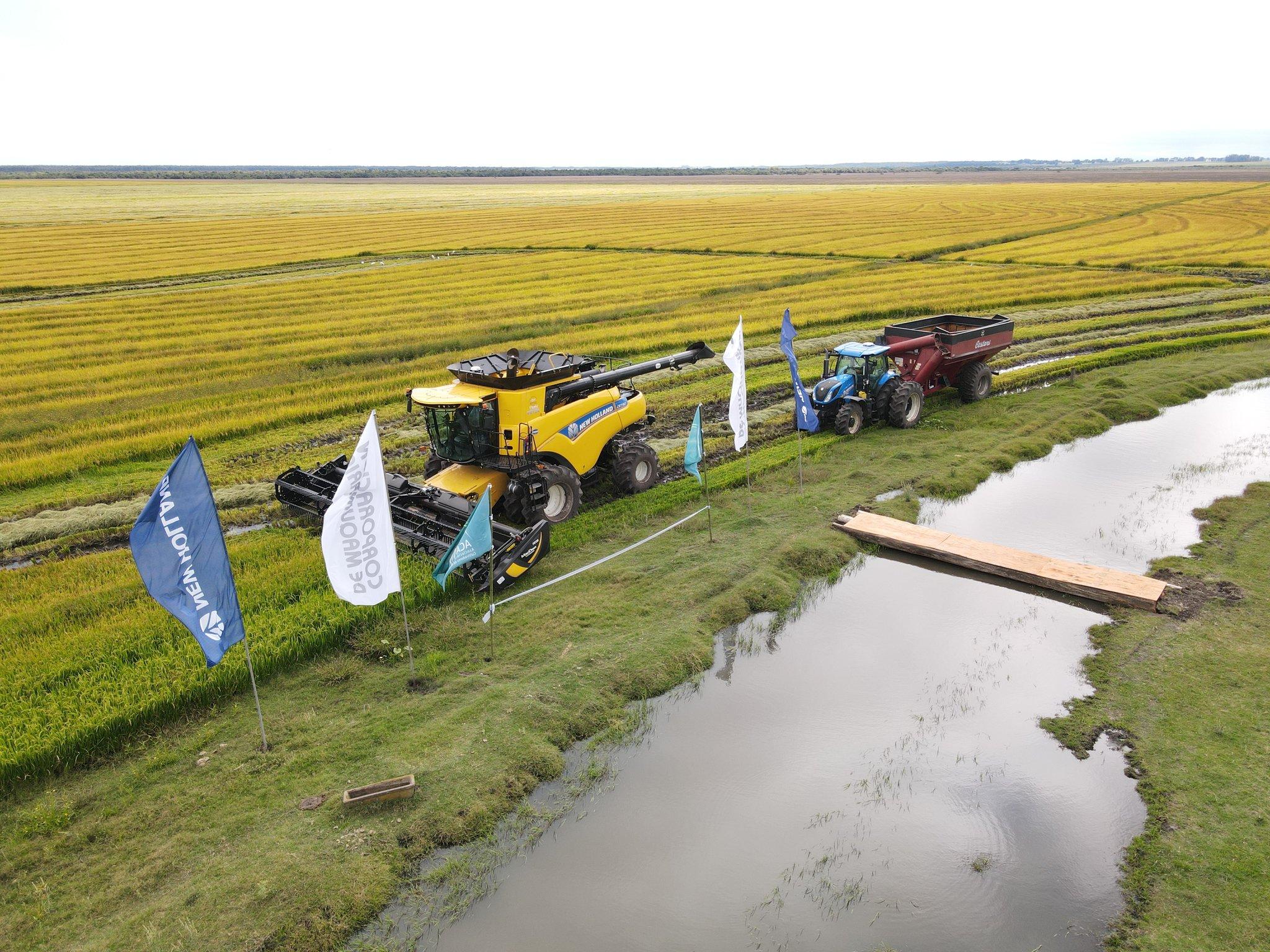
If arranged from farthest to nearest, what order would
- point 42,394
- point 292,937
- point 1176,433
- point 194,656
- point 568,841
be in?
point 42,394 → point 1176,433 → point 194,656 → point 568,841 → point 292,937

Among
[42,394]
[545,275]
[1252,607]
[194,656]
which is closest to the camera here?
[194,656]

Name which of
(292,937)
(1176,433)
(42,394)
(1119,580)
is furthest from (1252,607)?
(42,394)

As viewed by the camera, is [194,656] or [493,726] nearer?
[493,726]

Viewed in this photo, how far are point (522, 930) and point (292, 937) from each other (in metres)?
1.79

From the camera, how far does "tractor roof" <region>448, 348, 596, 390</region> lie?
13422 mm

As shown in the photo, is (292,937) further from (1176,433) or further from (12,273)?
(12,273)

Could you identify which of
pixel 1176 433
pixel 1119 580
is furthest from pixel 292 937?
pixel 1176 433

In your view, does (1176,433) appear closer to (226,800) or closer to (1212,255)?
(226,800)

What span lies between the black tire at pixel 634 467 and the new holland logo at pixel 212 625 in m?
7.90

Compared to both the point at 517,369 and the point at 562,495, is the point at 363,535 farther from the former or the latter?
the point at 562,495

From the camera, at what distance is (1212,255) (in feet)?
146

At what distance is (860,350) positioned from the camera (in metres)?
18.6

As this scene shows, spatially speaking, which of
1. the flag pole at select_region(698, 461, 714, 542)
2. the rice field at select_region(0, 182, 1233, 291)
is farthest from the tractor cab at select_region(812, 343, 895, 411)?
the rice field at select_region(0, 182, 1233, 291)

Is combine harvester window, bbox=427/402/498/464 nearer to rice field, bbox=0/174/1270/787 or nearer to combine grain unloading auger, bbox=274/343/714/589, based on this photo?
combine grain unloading auger, bbox=274/343/714/589
